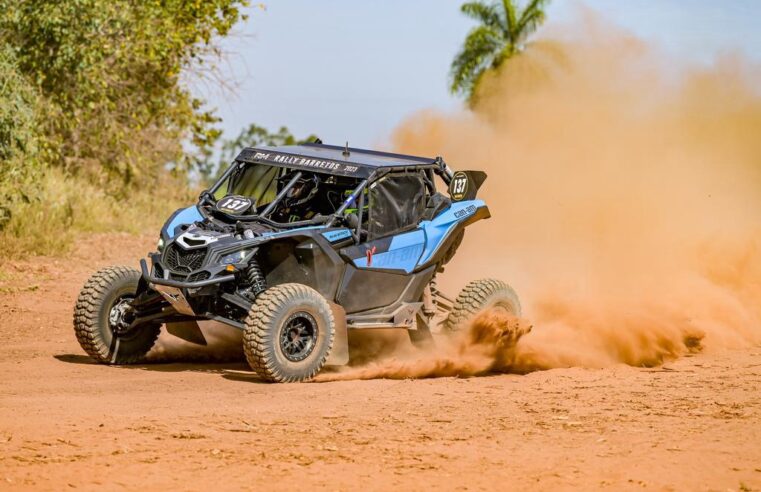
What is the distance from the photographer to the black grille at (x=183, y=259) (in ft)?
36.5

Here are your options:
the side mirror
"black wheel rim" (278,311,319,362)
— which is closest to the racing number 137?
the side mirror

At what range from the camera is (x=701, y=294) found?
54.1 feet

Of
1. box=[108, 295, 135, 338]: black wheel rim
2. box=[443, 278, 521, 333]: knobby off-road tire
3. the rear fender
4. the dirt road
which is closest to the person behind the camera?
the dirt road

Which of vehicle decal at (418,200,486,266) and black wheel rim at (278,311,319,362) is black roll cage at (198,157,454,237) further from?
black wheel rim at (278,311,319,362)

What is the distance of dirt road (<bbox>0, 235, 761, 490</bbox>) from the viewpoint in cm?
755

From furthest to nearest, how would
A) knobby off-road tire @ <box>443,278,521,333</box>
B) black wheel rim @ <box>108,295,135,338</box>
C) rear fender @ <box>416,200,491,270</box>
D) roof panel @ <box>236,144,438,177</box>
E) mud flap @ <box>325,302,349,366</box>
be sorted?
knobby off-road tire @ <box>443,278,521,333</box> < rear fender @ <box>416,200,491,270</box> < roof panel @ <box>236,144,438,177</box> < black wheel rim @ <box>108,295,135,338</box> < mud flap @ <box>325,302,349,366</box>

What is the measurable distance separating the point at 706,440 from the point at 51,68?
15989mm

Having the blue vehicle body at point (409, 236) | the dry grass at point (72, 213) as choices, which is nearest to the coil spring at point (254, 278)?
the blue vehicle body at point (409, 236)

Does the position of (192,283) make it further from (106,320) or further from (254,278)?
(106,320)

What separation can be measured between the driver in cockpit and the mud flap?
1153mm

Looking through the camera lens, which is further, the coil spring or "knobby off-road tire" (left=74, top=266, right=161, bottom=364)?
"knobby off-road tire" (left=74, top=266, right=161, bottom=364)

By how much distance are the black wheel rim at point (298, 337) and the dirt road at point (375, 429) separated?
0.38 metres

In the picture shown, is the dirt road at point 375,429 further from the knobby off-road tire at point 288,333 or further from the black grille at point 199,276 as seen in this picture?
the black grille at point 199,276

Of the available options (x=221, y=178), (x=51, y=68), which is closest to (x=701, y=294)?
(x=221, y=178)
